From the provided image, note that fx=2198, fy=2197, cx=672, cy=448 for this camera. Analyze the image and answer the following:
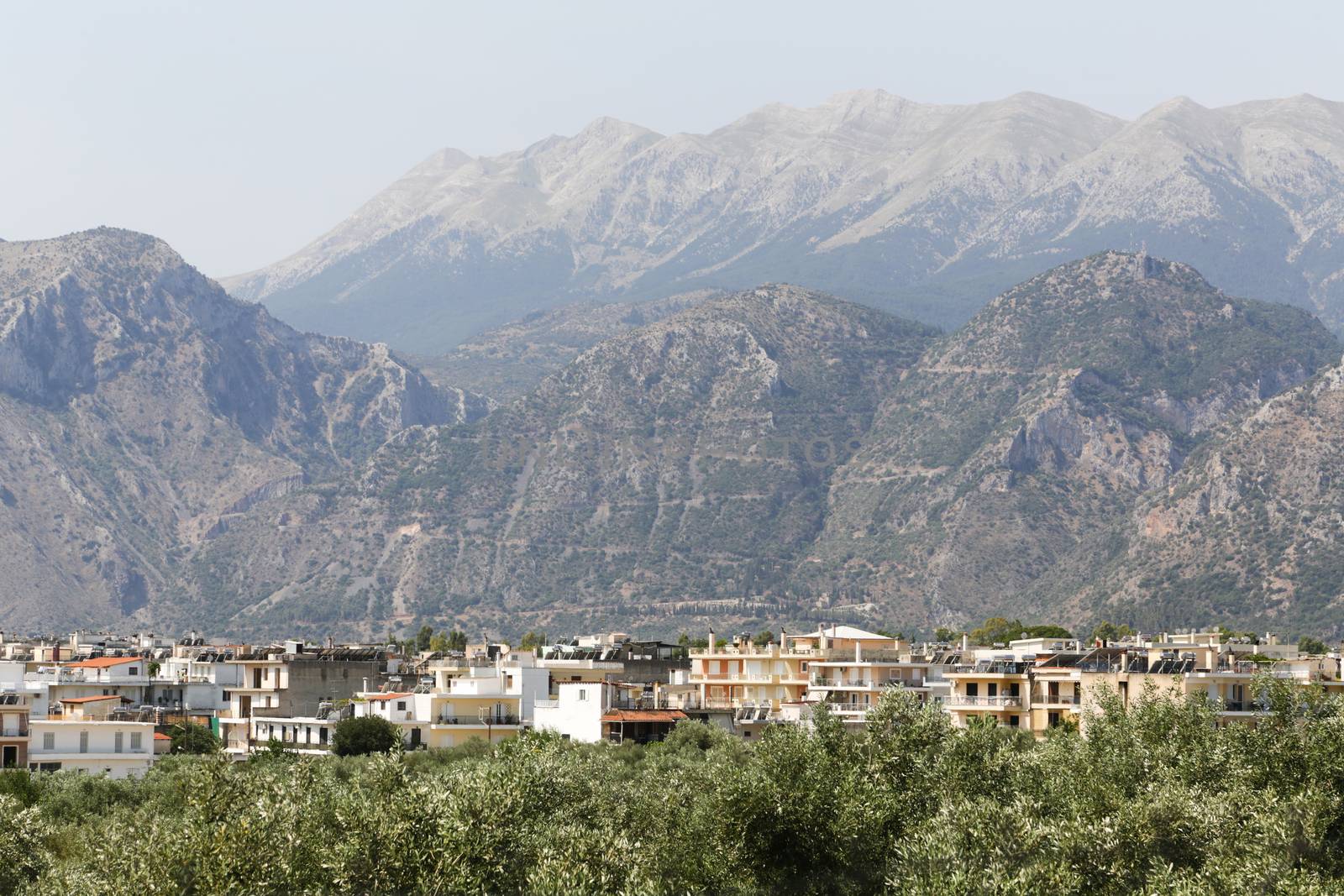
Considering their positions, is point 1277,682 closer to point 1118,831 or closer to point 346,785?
point 1118,831

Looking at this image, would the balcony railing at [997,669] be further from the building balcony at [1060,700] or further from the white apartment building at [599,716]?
the white apartment building at [599,716]

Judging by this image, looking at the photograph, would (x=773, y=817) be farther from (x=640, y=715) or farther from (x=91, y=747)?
(x=91, y=747)

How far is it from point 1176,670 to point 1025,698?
8.39 m

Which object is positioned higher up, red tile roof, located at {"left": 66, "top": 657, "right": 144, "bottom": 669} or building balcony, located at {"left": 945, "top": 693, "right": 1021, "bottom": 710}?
red tile roof, located at {"left": 66, "top": 657, "right": 144, "bottom": 669}

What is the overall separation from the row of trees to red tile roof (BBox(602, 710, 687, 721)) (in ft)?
53.8

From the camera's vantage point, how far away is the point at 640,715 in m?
112

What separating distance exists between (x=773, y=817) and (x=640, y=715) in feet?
137

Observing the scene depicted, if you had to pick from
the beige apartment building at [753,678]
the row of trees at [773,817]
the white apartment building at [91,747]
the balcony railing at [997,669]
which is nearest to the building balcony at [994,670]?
the balcony railing at [997,669]

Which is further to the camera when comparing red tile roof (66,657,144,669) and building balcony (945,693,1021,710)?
red tile roof (66,657,144,669)

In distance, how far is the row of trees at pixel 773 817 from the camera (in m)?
56.2

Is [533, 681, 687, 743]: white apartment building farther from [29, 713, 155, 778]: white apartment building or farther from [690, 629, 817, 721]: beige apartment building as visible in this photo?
[29, 713, 155, 778]: white apartment building

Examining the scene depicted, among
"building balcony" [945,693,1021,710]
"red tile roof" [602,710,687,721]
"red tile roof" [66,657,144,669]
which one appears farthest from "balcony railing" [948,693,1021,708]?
"red tile roof" [66,657,144,669]

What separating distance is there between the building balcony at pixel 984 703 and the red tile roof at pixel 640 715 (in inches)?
549

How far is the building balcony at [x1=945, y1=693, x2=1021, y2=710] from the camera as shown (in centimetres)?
11044
